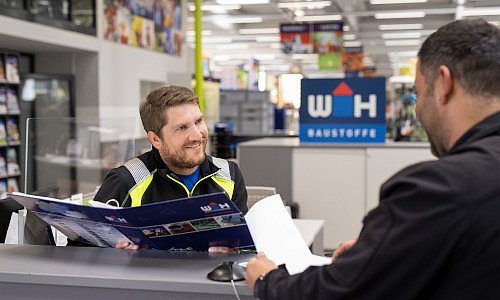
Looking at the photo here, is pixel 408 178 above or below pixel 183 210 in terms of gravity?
above

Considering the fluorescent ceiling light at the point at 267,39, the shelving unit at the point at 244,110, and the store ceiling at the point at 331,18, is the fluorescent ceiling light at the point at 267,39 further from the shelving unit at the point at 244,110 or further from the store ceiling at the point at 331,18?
the shelving unit at the point at 244,110

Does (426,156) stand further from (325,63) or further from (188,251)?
(325,63)

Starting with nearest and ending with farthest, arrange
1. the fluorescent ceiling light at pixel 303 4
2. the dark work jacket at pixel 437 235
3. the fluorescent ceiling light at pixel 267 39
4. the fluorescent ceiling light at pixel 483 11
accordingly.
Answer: the dark work jacket at pixel 437 235 < the fluorescent ceiling light at pixel 303 4 < the fluorescent ceiling light at pixel 483 11 < the fluorescent ceiling light at pixel 267 39

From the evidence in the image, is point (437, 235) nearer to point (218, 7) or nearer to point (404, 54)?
point (218, 7)

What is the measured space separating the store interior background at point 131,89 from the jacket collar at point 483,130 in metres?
2.73

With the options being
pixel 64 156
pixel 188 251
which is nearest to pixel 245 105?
pixel 64 156

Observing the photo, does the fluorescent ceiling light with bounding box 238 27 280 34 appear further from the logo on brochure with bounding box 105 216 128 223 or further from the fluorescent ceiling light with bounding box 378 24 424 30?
the logo on brochure with bounding box 105 216 128 223

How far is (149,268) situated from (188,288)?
0.20m

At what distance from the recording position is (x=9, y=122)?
8.11 m

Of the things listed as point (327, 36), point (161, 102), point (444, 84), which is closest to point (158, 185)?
point (161, 102)

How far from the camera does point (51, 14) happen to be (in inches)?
335

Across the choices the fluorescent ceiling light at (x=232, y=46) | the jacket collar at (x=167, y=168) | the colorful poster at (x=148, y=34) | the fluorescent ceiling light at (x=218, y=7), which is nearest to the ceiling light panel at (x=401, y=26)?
the fluorescent ceiling light at (x=218, y=7)

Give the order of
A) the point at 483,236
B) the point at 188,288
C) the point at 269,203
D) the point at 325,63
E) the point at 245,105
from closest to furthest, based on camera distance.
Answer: the point at 483,236 < the point at 188,288 < the point at 269,203 < the point at 245,105 < the point at 325,63

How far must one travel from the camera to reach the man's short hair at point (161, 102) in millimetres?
2633
